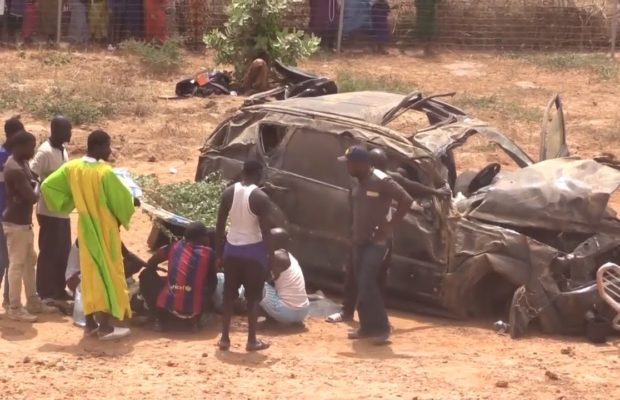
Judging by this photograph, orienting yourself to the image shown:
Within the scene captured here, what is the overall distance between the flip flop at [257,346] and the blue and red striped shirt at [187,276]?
22.2 inches

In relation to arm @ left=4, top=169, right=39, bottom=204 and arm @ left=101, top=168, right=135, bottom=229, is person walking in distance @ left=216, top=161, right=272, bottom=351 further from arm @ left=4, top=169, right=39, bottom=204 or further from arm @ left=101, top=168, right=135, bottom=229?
arm @ left=4, top=169, right=39, bottom=204

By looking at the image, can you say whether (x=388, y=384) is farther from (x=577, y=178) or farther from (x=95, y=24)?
(x=95, y=24)

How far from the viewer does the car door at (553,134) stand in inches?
410

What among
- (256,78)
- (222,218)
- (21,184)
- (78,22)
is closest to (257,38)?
(256,78)

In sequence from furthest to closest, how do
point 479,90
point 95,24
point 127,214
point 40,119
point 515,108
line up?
point 95,24 → point 479,90 → point 515,108 → point 40,119 → point 127,214

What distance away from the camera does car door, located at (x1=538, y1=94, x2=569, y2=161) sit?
34.1 ft

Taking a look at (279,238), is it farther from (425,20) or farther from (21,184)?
(425,20)

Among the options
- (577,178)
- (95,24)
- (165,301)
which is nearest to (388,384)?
(165,301)

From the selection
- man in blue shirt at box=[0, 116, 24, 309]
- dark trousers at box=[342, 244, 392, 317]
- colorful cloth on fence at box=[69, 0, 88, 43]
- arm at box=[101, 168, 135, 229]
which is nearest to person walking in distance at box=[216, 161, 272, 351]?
arm at box=[101, 168, 135, 229]

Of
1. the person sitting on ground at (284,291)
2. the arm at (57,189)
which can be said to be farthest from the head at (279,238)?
the arm at (57,189)

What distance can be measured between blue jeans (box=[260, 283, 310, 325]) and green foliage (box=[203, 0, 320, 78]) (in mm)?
9550

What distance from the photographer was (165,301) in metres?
8.83

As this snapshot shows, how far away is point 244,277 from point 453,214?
5.97ft

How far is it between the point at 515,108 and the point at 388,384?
10325 mm
